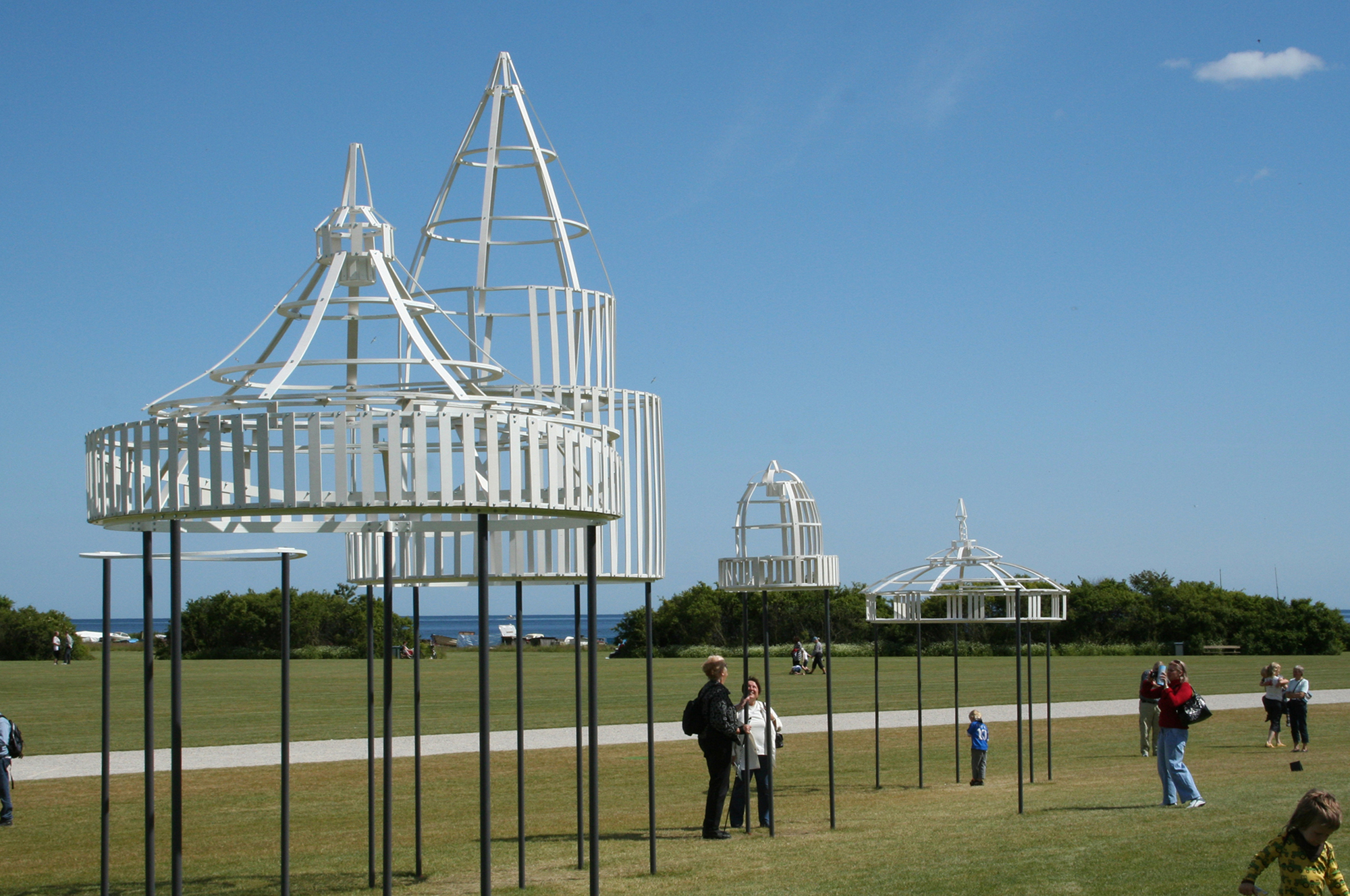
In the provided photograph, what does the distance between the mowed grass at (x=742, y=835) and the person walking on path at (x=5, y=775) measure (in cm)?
23

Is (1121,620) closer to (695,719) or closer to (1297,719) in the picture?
(1297,719)

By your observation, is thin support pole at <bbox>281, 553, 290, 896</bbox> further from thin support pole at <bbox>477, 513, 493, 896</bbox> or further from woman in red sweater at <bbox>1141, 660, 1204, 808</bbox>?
woman in red sweater at <bbox>1141, 660, 1204, 808</bbox>

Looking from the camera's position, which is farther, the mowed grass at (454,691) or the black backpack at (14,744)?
the mowed grass at (454,691)

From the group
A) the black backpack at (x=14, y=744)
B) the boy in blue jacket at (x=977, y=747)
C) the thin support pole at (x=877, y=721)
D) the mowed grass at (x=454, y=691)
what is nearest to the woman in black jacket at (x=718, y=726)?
the thin support pole at (x=877, y=721)

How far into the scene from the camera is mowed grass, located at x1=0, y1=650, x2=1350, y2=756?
27.1m

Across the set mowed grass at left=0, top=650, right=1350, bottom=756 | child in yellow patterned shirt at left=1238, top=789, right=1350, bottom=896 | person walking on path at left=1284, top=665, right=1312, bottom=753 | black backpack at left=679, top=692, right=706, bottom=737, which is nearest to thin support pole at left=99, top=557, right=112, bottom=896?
black backpack at left=679, top=692, right=706, bottom=737

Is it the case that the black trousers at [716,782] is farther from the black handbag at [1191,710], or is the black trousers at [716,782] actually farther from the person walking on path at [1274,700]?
the person walking on path at [1274,700]

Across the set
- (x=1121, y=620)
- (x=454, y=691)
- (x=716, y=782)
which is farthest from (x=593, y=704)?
(x=1121, y=620)

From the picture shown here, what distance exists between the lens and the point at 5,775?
49.2 feet

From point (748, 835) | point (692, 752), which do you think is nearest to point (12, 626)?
point (692, 752)

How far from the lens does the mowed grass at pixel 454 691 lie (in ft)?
88.8

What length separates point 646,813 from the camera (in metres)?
15.6

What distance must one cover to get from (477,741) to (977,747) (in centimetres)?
1012

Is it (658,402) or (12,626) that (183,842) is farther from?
(12,626)
